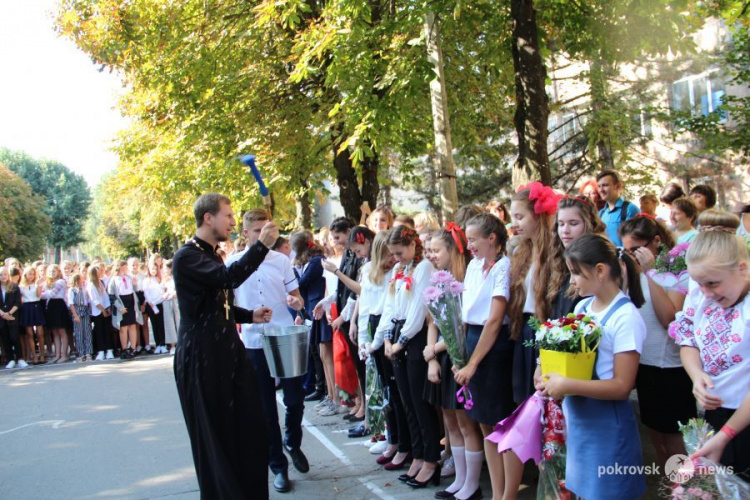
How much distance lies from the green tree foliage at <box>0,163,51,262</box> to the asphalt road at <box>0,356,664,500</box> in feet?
114

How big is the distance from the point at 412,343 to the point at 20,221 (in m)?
44.6

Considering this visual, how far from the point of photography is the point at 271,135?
13.9 meters

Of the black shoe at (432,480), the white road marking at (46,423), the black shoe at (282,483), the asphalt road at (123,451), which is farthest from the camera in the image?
the white road marking at (46,423)

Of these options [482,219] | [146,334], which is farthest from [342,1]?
[146,334]

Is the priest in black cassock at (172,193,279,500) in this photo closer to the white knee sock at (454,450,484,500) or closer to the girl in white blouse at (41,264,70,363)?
the white knee sock at (454,450,484,500)

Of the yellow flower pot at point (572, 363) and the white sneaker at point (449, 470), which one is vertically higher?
the yellow flower pot at point (572, 363)

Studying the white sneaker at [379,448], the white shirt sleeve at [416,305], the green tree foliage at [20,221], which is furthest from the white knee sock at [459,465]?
the green tree foliage at [20,221]

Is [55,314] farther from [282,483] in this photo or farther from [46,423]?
[282,483]

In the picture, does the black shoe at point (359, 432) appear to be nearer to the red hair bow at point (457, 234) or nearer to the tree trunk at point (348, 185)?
the red hair bow at point (457, 234)

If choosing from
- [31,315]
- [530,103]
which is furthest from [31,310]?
[530,103]

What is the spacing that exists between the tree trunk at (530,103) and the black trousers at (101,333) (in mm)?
11032

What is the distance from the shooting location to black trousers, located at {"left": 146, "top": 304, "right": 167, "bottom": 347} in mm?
15664

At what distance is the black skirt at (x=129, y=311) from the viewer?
1520 centimetres

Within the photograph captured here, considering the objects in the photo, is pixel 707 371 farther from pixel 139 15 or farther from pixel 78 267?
pixel 78 267
